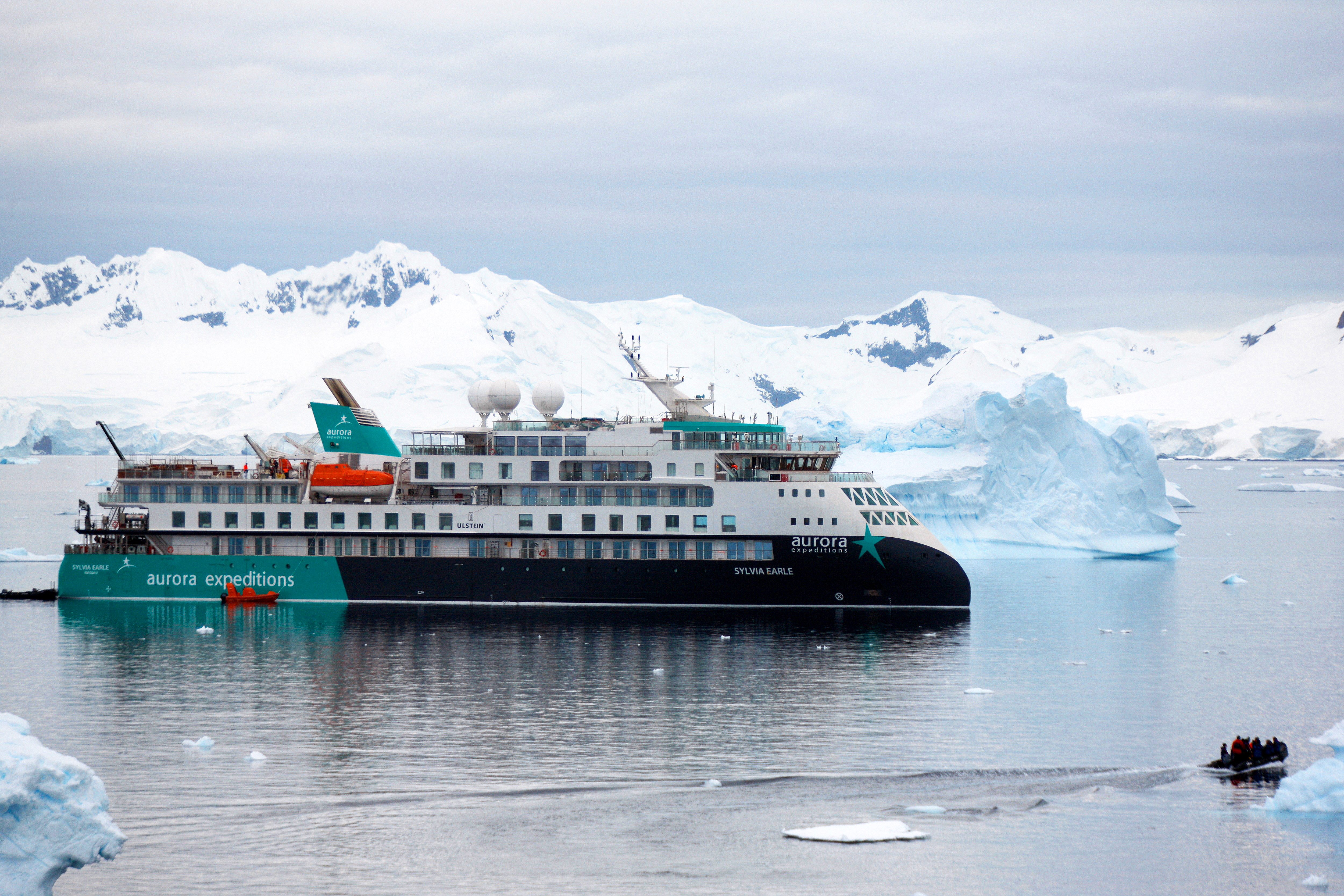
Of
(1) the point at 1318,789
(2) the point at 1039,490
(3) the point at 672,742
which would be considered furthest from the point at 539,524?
(2) the point at 1039,490

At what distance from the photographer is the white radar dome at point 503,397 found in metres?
55.1

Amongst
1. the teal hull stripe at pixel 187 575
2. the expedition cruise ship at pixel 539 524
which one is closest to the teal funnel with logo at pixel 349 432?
the expedition cruise ship at pixel 539 524

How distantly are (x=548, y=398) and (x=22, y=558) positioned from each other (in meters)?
36.4

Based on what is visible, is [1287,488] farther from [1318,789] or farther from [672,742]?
[672,742]

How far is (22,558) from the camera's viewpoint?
7512 cm

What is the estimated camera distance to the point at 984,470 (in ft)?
250

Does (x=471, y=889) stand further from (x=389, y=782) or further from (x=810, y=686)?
(x=810, y=686)

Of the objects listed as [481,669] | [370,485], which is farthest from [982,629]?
[370,485]

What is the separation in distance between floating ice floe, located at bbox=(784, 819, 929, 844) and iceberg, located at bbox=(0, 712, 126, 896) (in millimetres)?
11571

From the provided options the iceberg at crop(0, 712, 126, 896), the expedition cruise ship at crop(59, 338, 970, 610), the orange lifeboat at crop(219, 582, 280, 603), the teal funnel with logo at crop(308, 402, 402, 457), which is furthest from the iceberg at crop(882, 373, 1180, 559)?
the iceberg at crop(0, 712, 126, 896)

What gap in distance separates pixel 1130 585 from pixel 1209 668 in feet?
75.3

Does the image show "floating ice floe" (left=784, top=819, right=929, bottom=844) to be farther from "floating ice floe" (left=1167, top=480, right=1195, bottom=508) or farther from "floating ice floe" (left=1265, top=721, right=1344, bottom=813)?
"floating ice floe" (left=1167, top=480, right=1195, bottom=508)

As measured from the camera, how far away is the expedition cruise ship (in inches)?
2023

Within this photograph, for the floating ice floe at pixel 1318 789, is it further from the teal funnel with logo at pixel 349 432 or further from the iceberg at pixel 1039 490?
the iceberg at pixel 1039 490
